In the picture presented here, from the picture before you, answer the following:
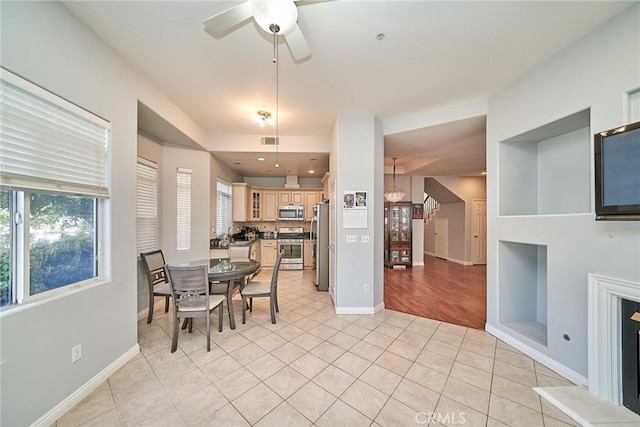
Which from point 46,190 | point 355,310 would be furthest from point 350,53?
point 355,310

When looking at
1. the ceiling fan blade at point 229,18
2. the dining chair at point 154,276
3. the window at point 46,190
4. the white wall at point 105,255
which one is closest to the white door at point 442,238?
the dining chair at point 154,276

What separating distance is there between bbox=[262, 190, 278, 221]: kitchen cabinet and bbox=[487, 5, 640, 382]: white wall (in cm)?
539

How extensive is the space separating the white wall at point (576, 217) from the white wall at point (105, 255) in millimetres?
4121

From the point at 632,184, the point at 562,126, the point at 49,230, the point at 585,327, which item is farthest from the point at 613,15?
the point at 49,230

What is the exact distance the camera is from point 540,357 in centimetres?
234

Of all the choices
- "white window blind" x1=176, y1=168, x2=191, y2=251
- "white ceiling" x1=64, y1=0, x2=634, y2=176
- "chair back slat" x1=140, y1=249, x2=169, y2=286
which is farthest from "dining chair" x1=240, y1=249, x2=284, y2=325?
"white ceiling" x1=64, y1=0, x2=634, y2=176

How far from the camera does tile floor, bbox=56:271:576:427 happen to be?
168 cm

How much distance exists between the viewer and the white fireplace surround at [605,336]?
1744 millimetres

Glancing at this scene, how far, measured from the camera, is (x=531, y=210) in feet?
9.53

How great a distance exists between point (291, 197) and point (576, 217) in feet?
18.9

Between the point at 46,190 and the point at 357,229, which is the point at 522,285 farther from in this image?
the point at 46,190

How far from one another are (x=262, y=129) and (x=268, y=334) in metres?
3.31

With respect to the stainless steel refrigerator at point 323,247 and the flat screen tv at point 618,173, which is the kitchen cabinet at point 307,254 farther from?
the flat screen tv at point 618,173

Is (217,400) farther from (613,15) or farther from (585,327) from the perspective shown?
(613,15)
